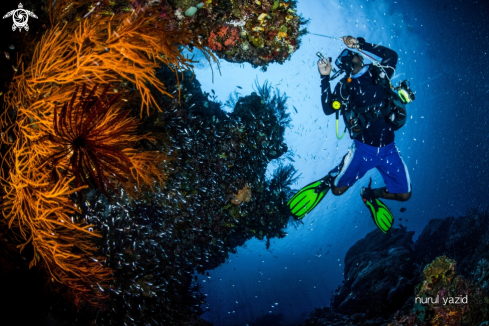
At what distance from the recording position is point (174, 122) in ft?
17.6

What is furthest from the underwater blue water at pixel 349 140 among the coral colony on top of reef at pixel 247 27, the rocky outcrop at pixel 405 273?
the rocky outcrop at pixel 405 273

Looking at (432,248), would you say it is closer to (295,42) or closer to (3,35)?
(295,42)

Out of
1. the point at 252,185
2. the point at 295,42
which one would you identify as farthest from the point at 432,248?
the point at 295,42

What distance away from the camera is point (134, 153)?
13.6 feet

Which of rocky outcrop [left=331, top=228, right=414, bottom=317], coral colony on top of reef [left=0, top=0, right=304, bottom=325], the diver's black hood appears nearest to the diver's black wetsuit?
the diver's black hood

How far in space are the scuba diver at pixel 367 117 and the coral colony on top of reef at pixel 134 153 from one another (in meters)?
1.68

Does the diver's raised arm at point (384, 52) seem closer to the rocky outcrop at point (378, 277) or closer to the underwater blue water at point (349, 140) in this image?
the underwater blue water at point (349, 140)

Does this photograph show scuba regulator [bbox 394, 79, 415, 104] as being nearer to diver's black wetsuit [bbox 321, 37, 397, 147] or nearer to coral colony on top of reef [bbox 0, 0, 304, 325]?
diver's black wetsuit [bbox 321, 37, 397, 147]

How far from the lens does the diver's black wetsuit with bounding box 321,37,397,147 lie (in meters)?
6.74

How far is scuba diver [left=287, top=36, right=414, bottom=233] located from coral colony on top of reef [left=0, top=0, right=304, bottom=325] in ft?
5.50

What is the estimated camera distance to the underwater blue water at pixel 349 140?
50.7 feet

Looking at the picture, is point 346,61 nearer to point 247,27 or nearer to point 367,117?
point 367,117

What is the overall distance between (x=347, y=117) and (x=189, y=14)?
590 cm

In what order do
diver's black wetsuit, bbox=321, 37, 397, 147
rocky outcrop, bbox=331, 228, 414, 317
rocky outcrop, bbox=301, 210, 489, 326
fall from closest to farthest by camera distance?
1. rocky outcrop, bbox=301, 210, 489, 326
2. diver's black wetsuit, bbox=321, 37, 397, 147
3. rocky outcrop, bbox=331, 228, 414, 317
